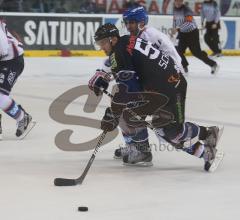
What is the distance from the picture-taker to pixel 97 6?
1555 cm

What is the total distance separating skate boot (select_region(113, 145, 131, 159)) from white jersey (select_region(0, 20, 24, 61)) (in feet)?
4.42

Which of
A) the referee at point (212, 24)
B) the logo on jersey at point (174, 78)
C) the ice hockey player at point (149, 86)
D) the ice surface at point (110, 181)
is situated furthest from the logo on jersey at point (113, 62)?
the referee at point (212, 24)

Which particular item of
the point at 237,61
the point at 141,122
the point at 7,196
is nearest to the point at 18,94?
the point at 141,122

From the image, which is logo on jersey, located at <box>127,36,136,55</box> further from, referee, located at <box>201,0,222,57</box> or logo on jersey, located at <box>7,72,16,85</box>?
referee, located at <box>201,0,222,57</box>

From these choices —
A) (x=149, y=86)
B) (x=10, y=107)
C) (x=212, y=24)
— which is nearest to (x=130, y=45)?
(x=149, y=86)

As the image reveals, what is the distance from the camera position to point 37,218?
3.74 m

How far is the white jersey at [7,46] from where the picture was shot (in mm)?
6052

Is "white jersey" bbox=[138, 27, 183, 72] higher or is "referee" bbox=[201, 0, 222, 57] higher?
"white jersey" bbox=[138, 27, 183, 72]

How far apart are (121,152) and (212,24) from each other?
9.84 metres

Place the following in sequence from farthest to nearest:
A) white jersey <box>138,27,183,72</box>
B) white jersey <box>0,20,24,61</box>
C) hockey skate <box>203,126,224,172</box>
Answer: white jersey <box>138,27,183,72</box> → white jersey <box>0,20,24,61</box> → hockey skate <box>203,126,224,172</box>

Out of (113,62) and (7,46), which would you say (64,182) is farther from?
(7,46)

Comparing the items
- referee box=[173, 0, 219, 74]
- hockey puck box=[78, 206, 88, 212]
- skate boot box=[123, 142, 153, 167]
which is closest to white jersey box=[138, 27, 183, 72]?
skate boot box=[123, 142, 153, 167]

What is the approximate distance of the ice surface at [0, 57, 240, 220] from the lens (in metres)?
3.93

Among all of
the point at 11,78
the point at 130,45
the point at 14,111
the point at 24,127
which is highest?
the point at 130,45
